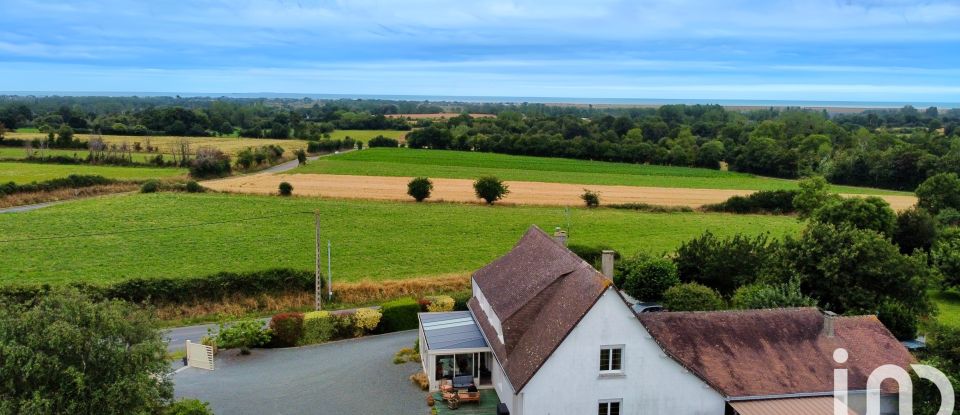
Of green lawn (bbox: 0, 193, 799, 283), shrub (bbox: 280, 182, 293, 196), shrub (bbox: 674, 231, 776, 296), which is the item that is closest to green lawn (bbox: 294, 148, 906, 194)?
shrub (bbox: 280, 182, 293, 196)

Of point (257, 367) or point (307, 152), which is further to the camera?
point (307, 152)

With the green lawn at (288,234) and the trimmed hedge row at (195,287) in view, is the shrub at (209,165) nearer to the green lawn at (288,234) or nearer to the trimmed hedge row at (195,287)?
Answer: the green lawn at (288,234)

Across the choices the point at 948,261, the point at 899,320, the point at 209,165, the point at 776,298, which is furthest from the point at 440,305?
the point at 209,165

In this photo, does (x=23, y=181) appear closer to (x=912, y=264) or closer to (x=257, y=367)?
(x=257, y=367)

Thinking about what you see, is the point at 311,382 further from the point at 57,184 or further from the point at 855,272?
the point at 57,184

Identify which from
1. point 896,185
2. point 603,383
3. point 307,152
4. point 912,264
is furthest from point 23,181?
point 896,185
